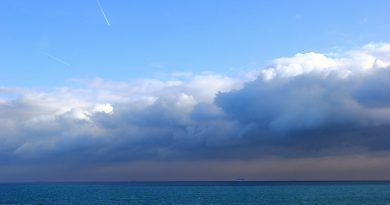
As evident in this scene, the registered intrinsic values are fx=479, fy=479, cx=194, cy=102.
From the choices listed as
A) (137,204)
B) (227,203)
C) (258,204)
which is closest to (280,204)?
(258,204)

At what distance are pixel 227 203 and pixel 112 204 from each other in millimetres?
37289

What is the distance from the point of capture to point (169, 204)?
490 feet

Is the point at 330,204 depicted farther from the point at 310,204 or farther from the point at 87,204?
the point at 87,204

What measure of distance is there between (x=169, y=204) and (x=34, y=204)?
42.6 metres

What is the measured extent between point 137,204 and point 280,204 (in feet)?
147

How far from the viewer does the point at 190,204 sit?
148m

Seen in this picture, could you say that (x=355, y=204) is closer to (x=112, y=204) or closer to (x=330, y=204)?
(x=330, y=204)

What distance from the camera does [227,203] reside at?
15762 cm

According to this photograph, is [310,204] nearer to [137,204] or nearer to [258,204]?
[258,204]

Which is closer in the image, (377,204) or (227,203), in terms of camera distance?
(377,204)

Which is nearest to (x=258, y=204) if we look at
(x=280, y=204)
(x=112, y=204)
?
(x=280, y=204)

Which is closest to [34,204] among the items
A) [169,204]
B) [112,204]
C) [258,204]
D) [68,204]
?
[68,204]

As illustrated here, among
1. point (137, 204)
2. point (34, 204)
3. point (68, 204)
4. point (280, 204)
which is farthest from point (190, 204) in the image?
point (34, 204)

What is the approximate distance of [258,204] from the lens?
148500 mm
